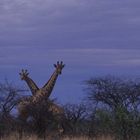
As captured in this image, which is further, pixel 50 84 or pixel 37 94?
pixel 50 84

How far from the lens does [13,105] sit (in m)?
31.4

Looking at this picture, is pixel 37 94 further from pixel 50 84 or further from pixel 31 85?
pixel 31 85

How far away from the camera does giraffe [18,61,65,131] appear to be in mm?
28469

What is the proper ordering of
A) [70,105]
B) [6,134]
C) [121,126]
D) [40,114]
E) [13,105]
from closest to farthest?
[121,126]
[6,134]
[40,114]
[13,105]
[70,105]

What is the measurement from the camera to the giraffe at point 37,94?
28469 millimetres

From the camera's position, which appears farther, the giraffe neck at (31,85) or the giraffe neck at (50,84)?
the giraffe neck at (31,85)

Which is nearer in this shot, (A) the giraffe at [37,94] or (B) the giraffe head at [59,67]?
(A) the giraffe at [37,94]

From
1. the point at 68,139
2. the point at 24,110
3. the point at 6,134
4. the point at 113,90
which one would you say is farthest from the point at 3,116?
the point at 113,90

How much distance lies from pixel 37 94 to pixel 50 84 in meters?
2.23

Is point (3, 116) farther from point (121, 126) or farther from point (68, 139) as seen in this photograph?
point (121, 126)

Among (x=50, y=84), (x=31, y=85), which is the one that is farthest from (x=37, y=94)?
(x=31, y=85)

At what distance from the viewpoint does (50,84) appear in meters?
33.8

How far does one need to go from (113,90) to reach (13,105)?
22.4ft

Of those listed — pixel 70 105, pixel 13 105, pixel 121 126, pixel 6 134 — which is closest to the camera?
pixel 121 126
